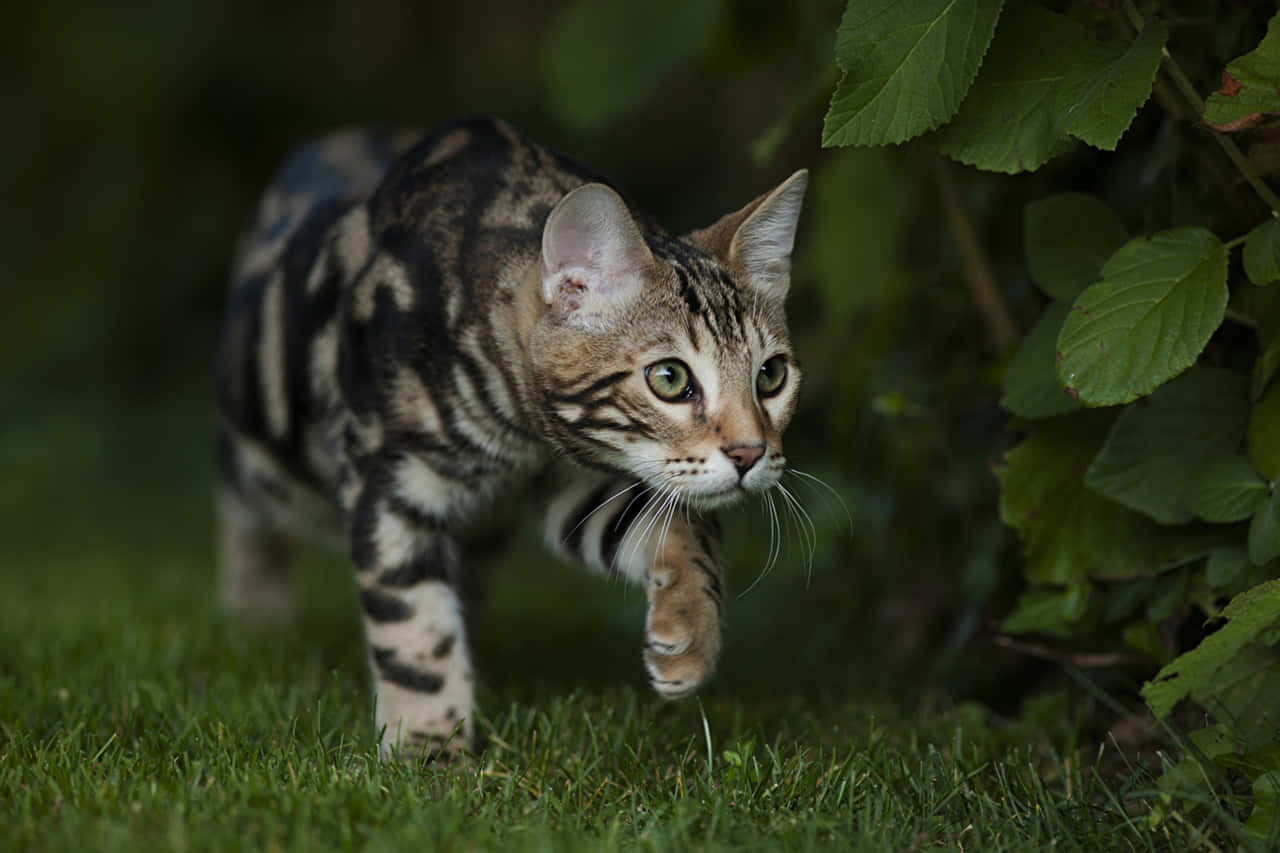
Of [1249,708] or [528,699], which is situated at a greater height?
[1249,708]

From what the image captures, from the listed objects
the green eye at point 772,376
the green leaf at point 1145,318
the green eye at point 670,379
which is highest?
the green leaf at point 1145,318

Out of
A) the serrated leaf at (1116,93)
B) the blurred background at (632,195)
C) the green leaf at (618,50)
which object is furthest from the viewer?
the blurred background at (632,195)

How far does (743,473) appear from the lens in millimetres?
2463

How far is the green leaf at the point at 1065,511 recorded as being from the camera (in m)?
2.66

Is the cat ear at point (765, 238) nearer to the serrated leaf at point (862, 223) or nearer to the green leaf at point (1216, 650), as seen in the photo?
the serrated leaf at point (862, 223)

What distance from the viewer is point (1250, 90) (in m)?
2.12

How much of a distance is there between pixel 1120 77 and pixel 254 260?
8.97 ft

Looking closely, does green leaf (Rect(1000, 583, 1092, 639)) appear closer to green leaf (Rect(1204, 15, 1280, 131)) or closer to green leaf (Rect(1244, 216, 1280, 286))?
green leaf (Rect(1244, 216, 1280, 286))

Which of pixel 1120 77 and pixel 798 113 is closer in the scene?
pixel 1120 77

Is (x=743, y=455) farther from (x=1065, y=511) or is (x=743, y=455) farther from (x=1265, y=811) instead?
(x=1265, y=811)

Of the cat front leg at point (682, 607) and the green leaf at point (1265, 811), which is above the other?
the cat front leg at point (682, 607)

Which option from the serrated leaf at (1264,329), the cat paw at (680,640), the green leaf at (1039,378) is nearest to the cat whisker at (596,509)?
the cat paw at (680,640)

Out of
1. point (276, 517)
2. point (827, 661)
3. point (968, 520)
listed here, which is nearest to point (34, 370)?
point (276, 517)

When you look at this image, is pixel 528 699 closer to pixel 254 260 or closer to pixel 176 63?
pixel 254 260
